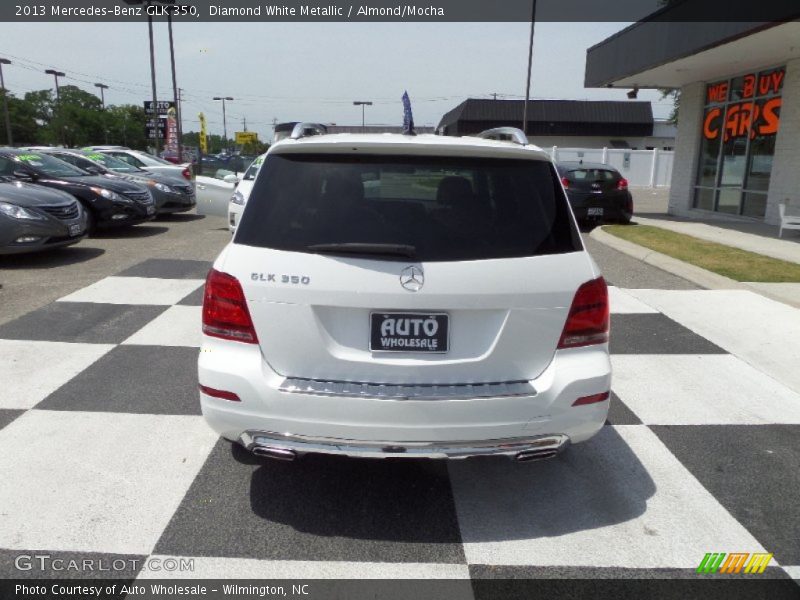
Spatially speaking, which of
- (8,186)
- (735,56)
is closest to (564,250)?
(8,186)

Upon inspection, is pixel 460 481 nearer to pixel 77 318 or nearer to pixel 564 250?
pixel 564 250

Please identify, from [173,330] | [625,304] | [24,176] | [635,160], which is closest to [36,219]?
[24,176]

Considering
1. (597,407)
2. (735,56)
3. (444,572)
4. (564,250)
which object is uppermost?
(735,56)

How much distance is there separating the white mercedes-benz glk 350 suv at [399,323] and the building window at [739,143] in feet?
48.5

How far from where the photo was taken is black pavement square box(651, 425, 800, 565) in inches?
117

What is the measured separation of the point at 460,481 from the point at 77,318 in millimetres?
4536

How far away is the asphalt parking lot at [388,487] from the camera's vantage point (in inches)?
108

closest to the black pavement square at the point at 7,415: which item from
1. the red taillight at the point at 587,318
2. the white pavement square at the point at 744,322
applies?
the red taillight at the point at 587,318

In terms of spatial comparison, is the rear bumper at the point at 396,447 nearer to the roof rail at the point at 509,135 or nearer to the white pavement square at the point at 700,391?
the roof rail at the point at 509,135

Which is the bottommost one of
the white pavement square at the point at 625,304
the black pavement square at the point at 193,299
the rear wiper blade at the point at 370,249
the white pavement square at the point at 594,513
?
the white pavement square at the point at 594,513

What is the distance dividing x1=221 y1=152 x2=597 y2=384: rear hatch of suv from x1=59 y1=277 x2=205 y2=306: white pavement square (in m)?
4.57

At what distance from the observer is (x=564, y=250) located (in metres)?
2.85

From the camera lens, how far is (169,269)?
8.76 m

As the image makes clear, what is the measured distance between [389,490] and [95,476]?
5.03 feet
